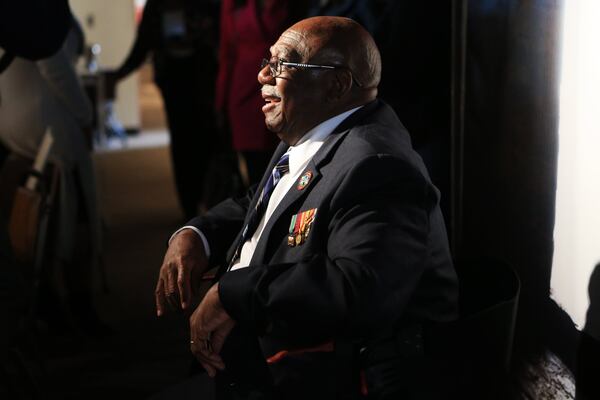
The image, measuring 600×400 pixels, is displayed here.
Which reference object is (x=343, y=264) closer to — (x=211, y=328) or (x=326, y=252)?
(x=326, y=252)

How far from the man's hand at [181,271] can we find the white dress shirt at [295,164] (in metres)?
0.10

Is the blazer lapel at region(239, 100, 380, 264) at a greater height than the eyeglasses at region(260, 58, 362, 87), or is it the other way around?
the eyeglasses at region(260, 58, 362, 87)

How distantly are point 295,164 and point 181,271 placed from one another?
1.08 feet

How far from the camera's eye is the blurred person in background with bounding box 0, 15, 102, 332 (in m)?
3.43

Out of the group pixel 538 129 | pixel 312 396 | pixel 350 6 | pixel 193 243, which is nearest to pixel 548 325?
pixel 538 129

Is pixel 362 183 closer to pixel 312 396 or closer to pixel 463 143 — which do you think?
pixel 312 396

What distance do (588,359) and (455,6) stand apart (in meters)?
1.11

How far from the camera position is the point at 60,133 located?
353 centimetres

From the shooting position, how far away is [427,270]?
4.97ft

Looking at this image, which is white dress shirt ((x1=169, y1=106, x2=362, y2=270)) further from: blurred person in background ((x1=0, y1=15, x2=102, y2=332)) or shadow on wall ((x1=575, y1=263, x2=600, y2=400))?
blurred person in background ((x1=0, y1=15, x2=102, y2=332))

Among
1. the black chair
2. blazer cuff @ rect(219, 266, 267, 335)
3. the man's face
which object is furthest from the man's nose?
the black chair

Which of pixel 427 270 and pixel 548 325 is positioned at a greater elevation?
pixel 427 270

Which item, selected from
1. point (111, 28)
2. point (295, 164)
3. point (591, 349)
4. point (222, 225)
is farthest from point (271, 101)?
point (111, 28)

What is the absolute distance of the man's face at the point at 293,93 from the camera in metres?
1.60
